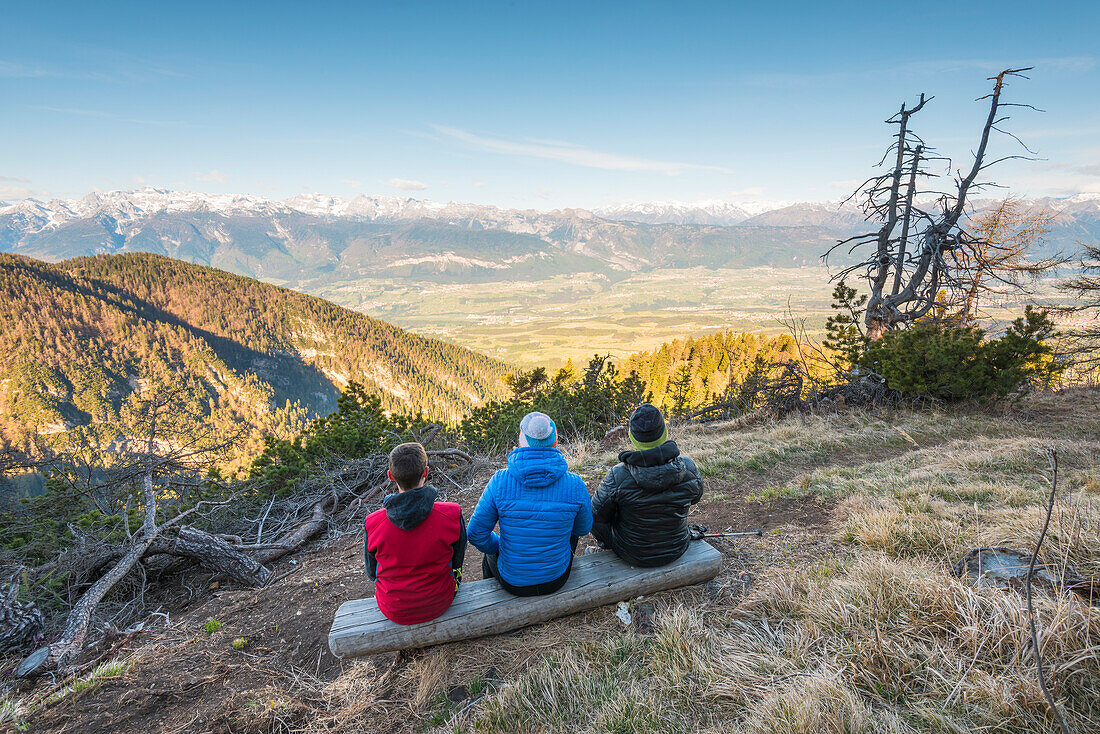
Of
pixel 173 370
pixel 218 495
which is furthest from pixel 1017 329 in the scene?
pixel 173 370

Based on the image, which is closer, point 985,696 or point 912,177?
point 985,696

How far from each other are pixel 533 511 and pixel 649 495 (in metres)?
0.87

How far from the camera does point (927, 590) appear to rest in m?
2.42

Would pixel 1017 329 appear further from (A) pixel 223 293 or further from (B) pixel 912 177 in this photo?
(A) pixel 223 293

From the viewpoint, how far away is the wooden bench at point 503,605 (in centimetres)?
295

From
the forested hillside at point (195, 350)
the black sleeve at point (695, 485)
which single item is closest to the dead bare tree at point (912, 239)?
the black sleeve at point (695, 485)

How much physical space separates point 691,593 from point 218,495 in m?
9.92

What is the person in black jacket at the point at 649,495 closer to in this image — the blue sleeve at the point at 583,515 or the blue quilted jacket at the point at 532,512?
the blue sleeve at the point at 583,515

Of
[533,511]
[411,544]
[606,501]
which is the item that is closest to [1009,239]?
[606,501]

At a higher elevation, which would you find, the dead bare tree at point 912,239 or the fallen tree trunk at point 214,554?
the dead bare tree at point 912,239

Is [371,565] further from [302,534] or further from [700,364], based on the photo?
[700,364]

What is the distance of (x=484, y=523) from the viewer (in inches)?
126

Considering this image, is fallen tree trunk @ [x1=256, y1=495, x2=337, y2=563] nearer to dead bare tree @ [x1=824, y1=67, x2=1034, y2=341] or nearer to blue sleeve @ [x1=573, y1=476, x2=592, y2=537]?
blue sleeve @ [x1=573, y1=476, x2=592, y2=537]

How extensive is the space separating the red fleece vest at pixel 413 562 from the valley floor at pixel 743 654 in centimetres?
40
